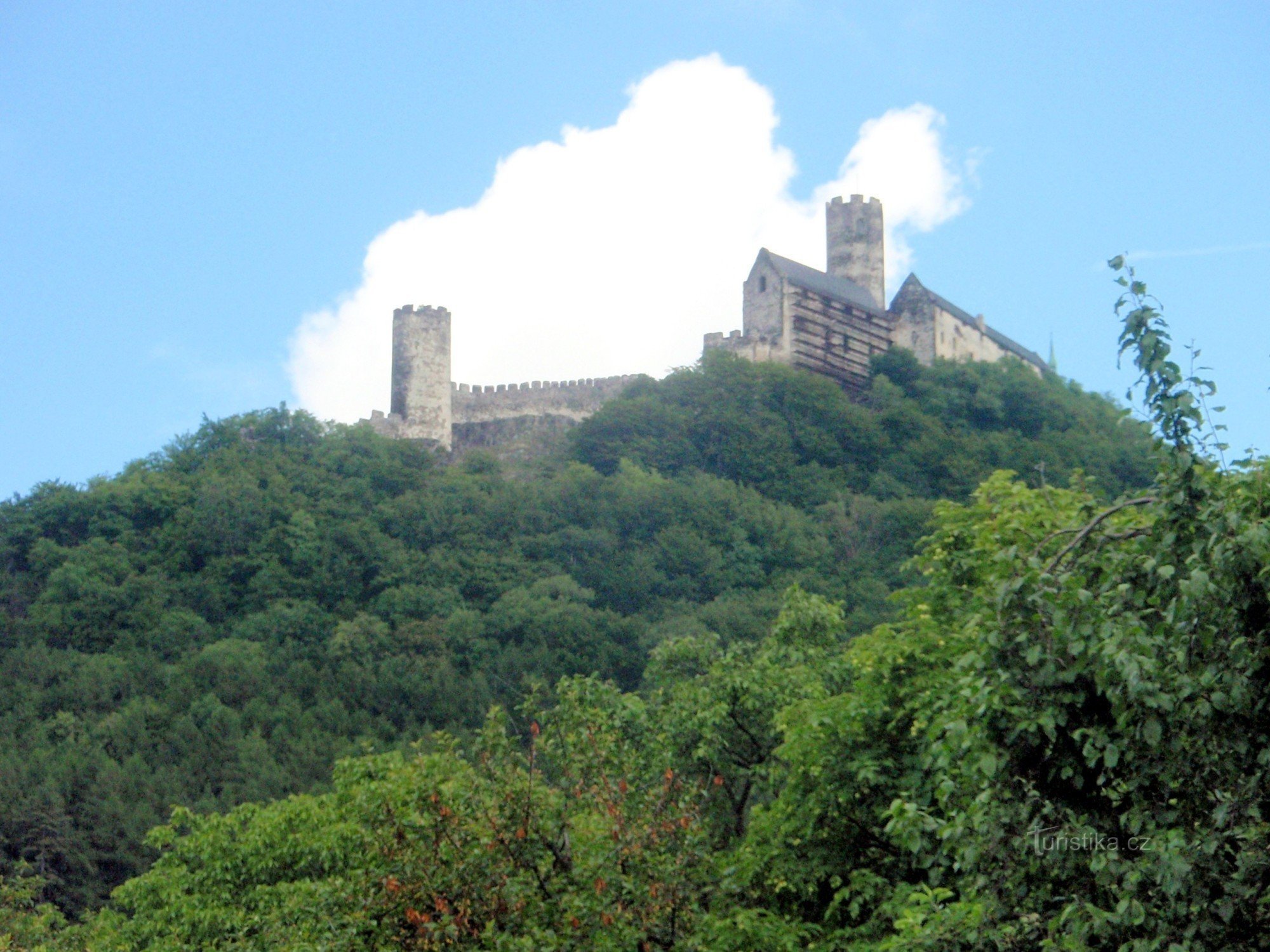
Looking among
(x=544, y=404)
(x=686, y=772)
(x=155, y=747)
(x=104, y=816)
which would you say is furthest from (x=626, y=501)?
(x=686, y=772)

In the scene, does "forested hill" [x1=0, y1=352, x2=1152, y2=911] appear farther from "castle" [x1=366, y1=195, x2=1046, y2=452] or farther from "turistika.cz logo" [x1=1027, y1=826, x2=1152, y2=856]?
"turistika.cz logo" [x1=1027, y1=826, x2=1152, y2=856]

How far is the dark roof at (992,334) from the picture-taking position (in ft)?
240

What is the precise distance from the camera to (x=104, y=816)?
38.8 meters

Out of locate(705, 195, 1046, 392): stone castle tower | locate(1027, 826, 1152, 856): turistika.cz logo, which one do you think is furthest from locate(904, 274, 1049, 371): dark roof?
locate(1027, 826, 1152, 856): turistika.cz logo

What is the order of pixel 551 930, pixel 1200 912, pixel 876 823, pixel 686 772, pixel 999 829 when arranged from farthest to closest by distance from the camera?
1. pixel 686 772
2. pixel 876 823
3. pixel 551 930
4. pixel 999 829
5. pixel 1200 912

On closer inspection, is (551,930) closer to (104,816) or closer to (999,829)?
(999,829)

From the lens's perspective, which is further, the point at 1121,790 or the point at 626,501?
the point at 626,501

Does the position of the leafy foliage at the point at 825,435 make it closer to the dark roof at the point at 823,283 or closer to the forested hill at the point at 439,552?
the forested hill at the point at 439,552

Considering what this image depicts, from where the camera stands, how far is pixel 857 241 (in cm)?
7462

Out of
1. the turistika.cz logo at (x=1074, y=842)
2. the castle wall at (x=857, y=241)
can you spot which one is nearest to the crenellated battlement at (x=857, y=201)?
the castle wall at (x=857, y=241)

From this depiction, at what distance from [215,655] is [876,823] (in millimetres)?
42656

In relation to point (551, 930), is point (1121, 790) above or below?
above

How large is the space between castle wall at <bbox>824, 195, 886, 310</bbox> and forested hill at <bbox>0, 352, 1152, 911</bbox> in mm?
6115

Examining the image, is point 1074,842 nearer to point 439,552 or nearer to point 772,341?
point 439,552
